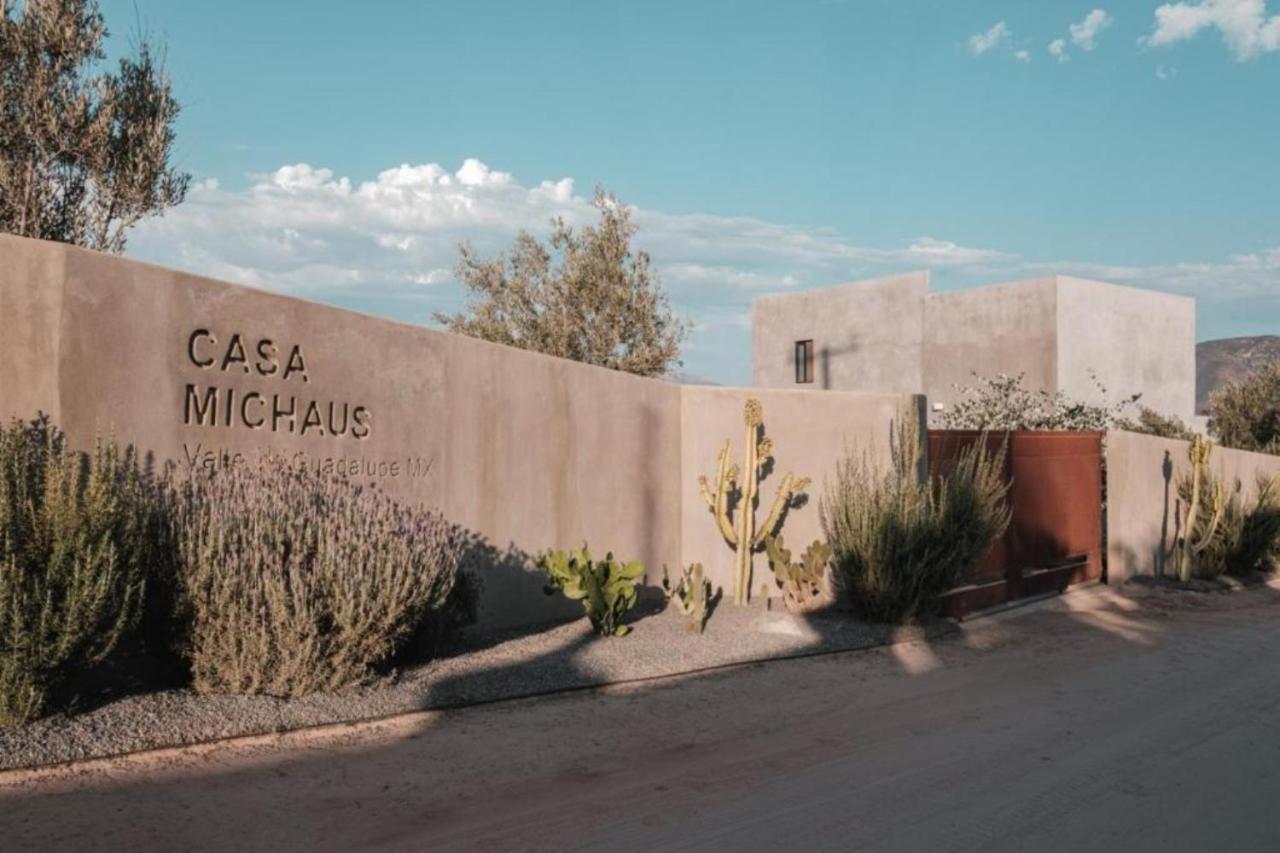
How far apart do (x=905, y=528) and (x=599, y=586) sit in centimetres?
375

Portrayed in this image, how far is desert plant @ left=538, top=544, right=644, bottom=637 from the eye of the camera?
33.3ft

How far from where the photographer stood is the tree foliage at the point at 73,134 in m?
13.8

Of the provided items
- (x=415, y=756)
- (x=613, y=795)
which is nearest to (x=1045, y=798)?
(x=613, y=795)

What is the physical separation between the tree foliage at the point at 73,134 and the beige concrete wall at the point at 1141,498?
14661 mm

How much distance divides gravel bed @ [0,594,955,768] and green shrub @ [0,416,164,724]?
34 centimetres

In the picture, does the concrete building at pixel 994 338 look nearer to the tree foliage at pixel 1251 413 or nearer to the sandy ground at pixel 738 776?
the tree foliage at pixel 1251 413

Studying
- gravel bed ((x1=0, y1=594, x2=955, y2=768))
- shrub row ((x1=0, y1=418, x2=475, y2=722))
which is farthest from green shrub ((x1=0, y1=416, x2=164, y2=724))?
gravel bed ((x1=0, y1=594, x2=955, y2=768))

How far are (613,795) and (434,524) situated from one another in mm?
3444

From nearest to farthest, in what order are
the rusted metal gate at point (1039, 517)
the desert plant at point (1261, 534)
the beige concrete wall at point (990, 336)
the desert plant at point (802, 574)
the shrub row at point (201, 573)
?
the shrub row at point (201, 573), the desert plant at point (802, 574), the rusted metal gate at point (1039, 517), the desert plant at point (1261, 534), the beige concrete wall at point (990, 336)

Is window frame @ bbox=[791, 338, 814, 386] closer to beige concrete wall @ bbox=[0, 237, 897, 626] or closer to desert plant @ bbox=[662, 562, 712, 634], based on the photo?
beige concrete wall @ bbox=[0, 237, 897, 626]

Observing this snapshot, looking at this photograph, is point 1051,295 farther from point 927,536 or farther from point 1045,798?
point 1045,798

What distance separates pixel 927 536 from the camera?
39.8ft

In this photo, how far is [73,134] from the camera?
561 inches

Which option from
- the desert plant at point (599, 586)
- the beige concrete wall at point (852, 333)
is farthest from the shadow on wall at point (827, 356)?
the desert plant at point (599, 586)
